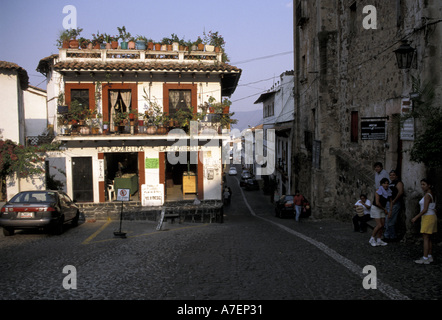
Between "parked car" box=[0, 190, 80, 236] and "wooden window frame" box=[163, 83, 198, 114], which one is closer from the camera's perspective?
"parked car" box=[0, 190, 80, 236]

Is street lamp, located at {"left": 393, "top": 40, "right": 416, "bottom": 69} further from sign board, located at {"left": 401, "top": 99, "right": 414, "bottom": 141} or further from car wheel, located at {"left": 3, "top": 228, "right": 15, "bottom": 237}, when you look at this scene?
car wheel, located at {"left": 3, "top": 228, "right": 15, "bottom": 237}

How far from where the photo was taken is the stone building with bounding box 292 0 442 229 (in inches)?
384

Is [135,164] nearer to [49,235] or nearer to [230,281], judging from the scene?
[49,235]

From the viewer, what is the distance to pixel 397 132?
1199 cm

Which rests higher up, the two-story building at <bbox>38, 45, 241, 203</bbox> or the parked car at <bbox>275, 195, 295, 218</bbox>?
the two-story building at <bbox>38, 45, 241, 203</bbox>

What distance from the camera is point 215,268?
7641 mm

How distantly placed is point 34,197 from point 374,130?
10612 millimetres

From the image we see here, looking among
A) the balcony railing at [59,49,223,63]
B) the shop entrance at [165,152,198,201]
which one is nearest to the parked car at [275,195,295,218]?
the shop entrance at [165,152,198,201]

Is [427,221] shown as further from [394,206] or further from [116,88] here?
[116,88]

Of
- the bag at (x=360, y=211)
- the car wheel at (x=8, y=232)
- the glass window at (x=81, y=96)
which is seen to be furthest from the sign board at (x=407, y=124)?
the glass window at (x=81, y=96)

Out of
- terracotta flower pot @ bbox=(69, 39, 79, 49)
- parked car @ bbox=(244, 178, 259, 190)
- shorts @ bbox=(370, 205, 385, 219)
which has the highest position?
terracotta flower pot @ bbox=(69, 39, 79, 49)

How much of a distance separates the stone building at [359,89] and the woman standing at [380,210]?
628 millimetres

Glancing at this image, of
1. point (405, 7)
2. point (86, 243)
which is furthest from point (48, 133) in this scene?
point (405, 7)

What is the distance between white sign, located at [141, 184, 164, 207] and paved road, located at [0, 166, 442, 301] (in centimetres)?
736
